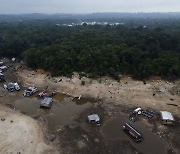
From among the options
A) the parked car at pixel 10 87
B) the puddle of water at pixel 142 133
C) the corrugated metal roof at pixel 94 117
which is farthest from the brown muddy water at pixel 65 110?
the parked car at pixel 10 87

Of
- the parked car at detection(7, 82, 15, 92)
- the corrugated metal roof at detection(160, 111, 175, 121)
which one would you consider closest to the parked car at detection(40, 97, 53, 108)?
the parked car at detection(7, 82, 15, 92)

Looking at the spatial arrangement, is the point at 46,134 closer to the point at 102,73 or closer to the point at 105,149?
the point at 105,149

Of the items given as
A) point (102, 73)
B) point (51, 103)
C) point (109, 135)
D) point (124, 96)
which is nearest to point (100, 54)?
point (102, 73)

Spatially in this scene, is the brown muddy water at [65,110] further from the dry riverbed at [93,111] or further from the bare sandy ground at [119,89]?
the bare sandy ground at [119,89]

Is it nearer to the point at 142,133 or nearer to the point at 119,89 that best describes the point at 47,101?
the point at 119,89

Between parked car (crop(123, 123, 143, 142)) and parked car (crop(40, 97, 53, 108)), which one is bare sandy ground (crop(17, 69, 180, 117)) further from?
parked car (crop(123, 123, 143, 142))

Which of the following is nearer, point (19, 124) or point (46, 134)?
point (46, 134)
